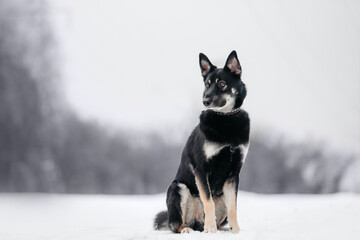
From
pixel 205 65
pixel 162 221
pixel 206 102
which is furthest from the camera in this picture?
pixel 162 221

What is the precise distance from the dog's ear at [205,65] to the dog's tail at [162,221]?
1665mm

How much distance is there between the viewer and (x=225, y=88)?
438cm

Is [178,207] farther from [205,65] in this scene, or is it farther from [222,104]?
[205,65]

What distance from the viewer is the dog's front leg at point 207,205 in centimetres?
434

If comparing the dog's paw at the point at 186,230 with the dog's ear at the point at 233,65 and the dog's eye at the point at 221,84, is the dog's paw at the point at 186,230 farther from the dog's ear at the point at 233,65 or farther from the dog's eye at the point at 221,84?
the dog's ear at the point at 233,65

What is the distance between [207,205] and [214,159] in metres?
0.47

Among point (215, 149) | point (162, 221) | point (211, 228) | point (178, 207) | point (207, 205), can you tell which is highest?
point (215, 149)

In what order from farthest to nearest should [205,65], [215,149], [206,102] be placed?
[205,65]
[215,149]
[206,102]

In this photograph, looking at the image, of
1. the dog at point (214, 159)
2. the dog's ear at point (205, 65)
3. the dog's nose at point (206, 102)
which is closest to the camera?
the dog's nose at point (206, 102)

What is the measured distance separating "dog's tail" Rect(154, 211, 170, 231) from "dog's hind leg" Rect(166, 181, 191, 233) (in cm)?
29

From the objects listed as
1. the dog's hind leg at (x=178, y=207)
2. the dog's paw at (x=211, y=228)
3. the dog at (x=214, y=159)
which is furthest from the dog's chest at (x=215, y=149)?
the dog's paw at (x=211, y=228)

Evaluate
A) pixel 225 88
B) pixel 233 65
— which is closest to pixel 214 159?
pixel 225 88

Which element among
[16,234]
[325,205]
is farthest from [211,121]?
[325,205]

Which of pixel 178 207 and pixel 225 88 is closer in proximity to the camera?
pixel 225 88
